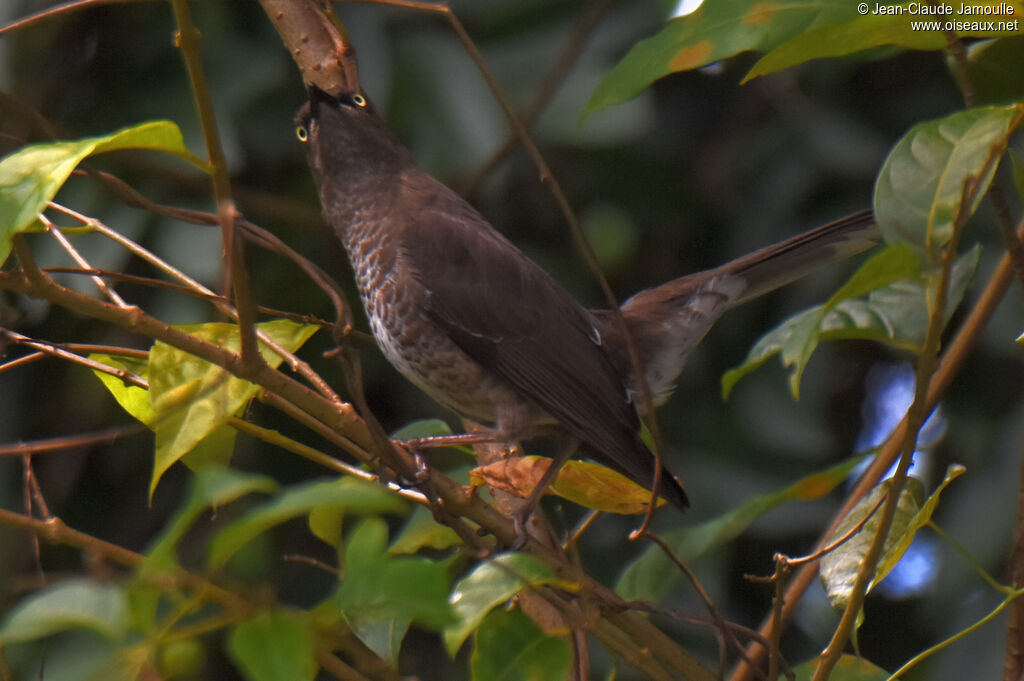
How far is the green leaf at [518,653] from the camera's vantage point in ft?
4.16

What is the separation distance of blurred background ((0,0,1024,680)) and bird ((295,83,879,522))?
1.51 ft

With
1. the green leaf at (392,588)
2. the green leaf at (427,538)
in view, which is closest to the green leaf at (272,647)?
the green leaf at (392,588)

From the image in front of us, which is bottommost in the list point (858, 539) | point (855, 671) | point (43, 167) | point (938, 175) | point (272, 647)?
point (855, 671)

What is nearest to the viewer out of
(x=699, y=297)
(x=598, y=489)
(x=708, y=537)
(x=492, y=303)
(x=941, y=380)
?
(x=598, y=489)

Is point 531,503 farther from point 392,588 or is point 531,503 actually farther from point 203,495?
point 203,495

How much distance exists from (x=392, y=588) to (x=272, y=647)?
0.11 metres

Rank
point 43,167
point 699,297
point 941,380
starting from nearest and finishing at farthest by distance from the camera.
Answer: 1. point 43,167
2. point 941,380
3. point 699,297

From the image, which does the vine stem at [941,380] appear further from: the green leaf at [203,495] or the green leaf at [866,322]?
the green leaf at [203,495]

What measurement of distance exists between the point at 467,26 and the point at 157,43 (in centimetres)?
104

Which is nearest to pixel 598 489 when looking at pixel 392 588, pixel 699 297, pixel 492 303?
pixel 392 588

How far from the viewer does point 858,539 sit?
1.84 meters

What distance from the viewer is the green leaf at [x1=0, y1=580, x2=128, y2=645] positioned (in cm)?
83

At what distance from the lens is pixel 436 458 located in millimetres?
3809

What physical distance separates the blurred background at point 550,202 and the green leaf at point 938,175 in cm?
210
